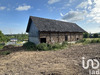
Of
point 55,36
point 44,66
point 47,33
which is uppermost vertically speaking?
point 47,33

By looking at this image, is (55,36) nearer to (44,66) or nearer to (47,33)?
(47,33)

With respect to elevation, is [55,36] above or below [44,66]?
above

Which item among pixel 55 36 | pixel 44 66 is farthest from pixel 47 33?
pixel 44 66

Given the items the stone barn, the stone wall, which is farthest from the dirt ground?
the stone wall

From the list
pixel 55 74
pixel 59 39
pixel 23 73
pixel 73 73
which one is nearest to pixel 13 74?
pixel 23 73

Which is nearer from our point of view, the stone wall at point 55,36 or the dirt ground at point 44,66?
the dirt ground at point 44,66

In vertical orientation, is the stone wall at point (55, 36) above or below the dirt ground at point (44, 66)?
above

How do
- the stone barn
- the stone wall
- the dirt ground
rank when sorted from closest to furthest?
the dirt ground → the stone barn → the stone wall

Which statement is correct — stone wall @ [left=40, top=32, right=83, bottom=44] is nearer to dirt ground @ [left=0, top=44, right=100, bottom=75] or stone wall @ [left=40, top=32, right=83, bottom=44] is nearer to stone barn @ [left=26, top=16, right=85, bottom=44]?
stone barn @ [left=26, top=16, right=85, bottom=44]

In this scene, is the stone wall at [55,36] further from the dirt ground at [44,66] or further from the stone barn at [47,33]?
the dirt ground at [44,66]

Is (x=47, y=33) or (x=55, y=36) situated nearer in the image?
(x=47, y=33)

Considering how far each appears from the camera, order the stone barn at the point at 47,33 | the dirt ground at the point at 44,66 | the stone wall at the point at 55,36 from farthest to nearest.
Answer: the stone wall at the point at 55,36 < the stone barn at the point at 47,33 < the dirt ground at the point at 44,66

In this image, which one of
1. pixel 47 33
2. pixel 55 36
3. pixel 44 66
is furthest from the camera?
pixel 55 36

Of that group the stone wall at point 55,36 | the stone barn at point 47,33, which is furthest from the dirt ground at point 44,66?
the stone wall at point 55,36
